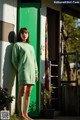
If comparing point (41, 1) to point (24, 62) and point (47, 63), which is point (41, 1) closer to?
point (47, 63)

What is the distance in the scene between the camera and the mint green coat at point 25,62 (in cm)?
824

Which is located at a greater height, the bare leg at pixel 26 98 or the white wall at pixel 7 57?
the white wall at pixel 7 57

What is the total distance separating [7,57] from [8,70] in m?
0.28

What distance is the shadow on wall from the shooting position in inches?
338

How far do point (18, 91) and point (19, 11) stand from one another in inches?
70.9

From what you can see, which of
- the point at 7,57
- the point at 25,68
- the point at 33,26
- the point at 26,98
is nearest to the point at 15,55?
the point at 7,57

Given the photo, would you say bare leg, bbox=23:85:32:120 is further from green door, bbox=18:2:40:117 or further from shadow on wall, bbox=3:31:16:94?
green door, bbox=18:2:40:117

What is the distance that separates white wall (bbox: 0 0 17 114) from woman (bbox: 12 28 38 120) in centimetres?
21

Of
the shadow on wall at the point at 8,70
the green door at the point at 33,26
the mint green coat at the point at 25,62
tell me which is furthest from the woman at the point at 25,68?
the green door at the point at 33,26

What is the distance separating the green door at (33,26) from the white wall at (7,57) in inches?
12.3

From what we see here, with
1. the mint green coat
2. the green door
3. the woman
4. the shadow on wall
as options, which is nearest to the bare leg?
the woman

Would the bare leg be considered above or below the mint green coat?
below

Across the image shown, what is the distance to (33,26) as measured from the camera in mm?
9305

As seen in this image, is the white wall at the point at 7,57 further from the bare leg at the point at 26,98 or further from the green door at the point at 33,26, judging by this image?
the bare leg at the point at 26,98
